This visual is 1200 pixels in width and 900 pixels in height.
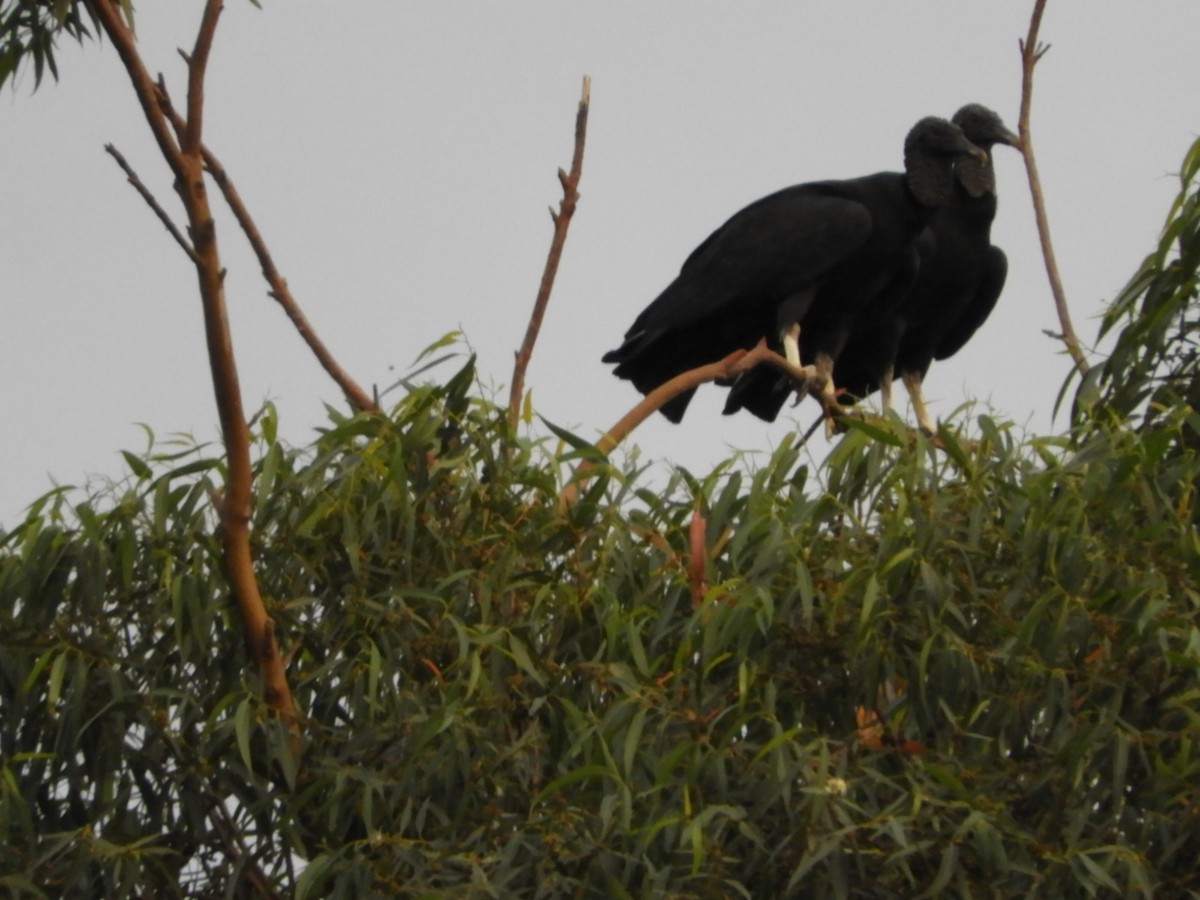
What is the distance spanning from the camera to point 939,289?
5.90 m

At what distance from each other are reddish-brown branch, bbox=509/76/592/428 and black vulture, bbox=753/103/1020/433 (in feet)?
6.52

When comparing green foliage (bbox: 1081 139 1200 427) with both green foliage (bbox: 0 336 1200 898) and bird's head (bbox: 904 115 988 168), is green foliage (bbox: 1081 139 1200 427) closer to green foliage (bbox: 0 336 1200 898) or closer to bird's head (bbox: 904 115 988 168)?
green foliage (bbox: 0 336 1200 898)

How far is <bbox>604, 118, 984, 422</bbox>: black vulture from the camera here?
5555mm

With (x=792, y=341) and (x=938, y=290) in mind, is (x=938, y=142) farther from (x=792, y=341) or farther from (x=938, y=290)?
(x=792, y=341)

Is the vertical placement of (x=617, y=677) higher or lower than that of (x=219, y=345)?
lower

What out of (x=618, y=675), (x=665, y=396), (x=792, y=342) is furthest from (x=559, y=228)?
(x=792, y=342)

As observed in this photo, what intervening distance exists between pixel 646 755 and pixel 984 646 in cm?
59

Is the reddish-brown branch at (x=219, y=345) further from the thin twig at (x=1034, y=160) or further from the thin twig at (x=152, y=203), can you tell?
the thin twig at (x=1034, y=160)

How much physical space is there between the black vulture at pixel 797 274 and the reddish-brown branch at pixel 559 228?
1582 mm

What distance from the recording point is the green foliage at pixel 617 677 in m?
2.96

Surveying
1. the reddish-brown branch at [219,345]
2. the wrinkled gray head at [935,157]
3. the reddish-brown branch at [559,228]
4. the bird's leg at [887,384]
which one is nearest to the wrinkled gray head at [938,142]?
the wrinkled gray head at [935,157]

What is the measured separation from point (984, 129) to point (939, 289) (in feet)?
1.91

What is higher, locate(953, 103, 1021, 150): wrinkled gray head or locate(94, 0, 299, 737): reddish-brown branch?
locate(953, 103, 1021, 150): wrinkled gray head

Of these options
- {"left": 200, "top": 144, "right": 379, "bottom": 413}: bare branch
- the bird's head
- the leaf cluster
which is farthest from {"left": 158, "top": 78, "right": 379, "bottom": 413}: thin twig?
the bird's head
